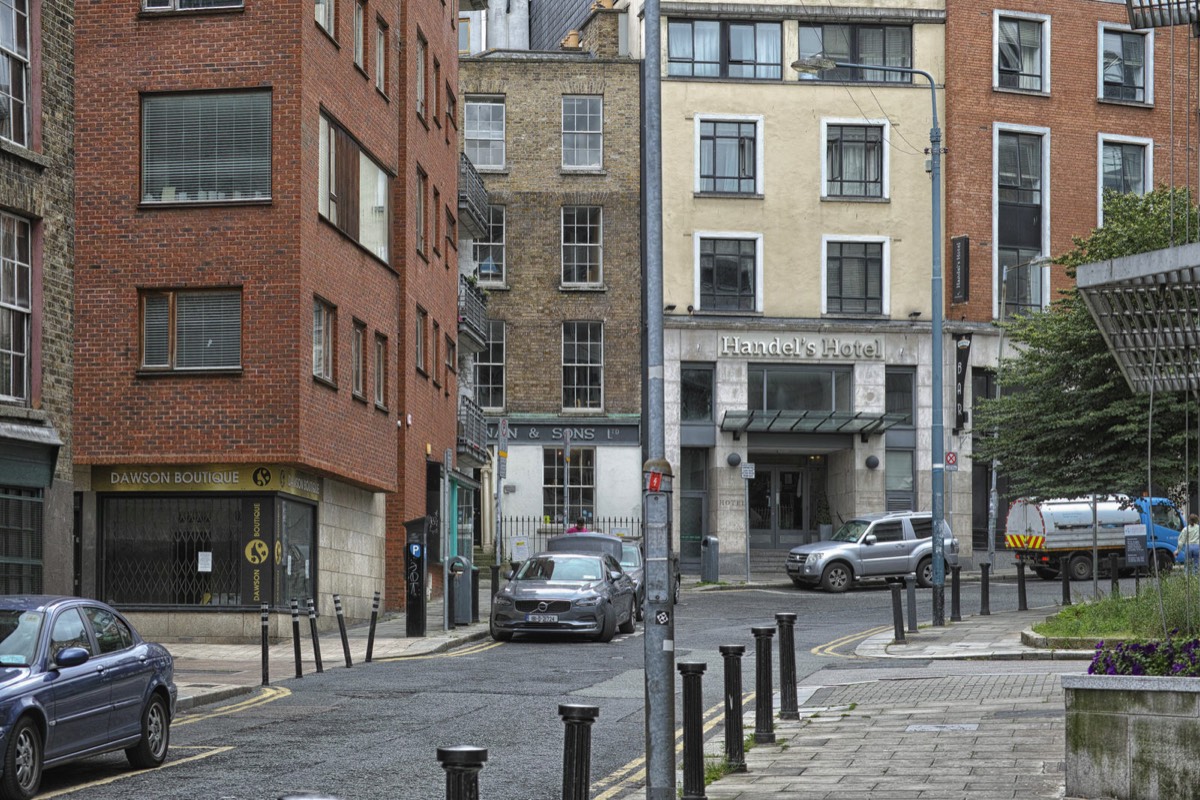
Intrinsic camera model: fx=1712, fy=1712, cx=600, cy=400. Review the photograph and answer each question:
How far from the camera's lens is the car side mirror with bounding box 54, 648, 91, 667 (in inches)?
471

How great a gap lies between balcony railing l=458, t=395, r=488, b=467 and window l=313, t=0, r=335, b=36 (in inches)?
611

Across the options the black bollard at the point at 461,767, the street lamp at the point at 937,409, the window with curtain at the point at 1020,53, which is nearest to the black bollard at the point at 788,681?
the black bollard at the point at 461,767

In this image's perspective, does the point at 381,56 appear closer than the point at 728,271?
Yes

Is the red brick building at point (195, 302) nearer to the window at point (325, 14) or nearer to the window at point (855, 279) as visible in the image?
the window at point (325, 14)

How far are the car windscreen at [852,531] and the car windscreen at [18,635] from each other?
97.1ft

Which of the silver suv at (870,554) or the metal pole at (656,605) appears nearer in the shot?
the metal pole at (656,605)

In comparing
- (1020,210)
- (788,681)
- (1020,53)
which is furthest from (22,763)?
(1020,53)

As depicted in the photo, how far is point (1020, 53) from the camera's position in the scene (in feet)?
169

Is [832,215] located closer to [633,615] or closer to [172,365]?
[633,615]

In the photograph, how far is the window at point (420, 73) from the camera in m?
37.2

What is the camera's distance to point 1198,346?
36.5 feet

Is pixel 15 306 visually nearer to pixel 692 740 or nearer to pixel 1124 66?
pixel 692 740

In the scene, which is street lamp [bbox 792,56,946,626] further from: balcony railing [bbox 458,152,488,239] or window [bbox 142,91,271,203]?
balcony railing [bbox 458,152,488,239]

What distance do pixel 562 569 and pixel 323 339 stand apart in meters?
5.79
